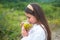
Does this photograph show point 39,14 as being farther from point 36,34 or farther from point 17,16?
point 17,16

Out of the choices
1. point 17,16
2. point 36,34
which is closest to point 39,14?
point 36,34

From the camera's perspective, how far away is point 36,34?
2.71m

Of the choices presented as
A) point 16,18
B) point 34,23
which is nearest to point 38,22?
point 34,23

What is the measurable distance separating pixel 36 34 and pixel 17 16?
543cm

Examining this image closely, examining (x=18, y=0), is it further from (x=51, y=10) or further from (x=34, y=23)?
(x=34, y=23)

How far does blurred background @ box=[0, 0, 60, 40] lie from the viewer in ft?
19.5

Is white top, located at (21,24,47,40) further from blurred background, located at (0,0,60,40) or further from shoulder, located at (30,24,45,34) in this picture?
blurred background, located at (0,0,60,40)

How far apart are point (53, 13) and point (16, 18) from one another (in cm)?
188

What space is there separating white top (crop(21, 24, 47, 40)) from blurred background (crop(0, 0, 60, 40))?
3058 mm

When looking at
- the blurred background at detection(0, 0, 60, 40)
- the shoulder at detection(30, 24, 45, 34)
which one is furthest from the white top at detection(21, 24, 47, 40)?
the blurred background at detection(0, 0, 60, 40)

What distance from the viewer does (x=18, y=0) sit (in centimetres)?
813

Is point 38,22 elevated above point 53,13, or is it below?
below

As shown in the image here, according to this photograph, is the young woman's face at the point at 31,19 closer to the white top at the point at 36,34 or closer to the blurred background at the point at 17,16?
the white top at the point at 36,34

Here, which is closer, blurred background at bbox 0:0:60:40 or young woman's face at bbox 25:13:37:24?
young woman's face at bbox 25:13:37:24
